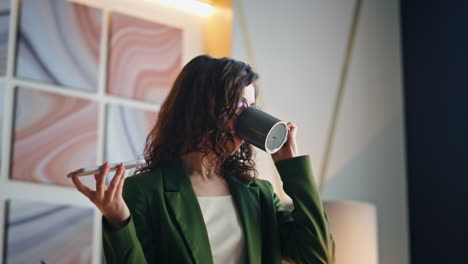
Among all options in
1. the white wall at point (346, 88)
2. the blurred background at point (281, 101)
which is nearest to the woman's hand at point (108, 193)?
the blurred background at point (281, 101)

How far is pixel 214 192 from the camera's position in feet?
3.62

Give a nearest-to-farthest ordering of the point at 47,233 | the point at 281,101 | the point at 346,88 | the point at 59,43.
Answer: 1. the point at 47,233
2. the point at 59,43
3. the point at 281,101
4. the point at 346,88

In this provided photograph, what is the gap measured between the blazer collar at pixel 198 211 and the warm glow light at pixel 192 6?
138 cm

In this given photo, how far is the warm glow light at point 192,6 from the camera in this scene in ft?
7.69

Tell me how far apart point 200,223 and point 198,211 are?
2 cm

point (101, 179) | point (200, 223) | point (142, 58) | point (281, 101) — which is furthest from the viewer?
point (281, 101)

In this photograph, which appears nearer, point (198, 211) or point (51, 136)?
point (198, 211)

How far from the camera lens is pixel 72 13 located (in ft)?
6.89

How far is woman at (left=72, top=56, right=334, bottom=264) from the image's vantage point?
39.5 inches

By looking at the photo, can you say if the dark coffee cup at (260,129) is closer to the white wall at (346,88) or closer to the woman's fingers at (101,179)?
the woman's fingers at (101,179)

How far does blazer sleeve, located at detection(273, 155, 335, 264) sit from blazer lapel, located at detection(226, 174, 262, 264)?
2.7 inches

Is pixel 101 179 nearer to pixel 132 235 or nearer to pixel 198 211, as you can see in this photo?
pixel 132 235

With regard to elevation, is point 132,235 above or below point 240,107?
below

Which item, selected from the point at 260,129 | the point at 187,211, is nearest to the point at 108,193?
the point at 187,211
